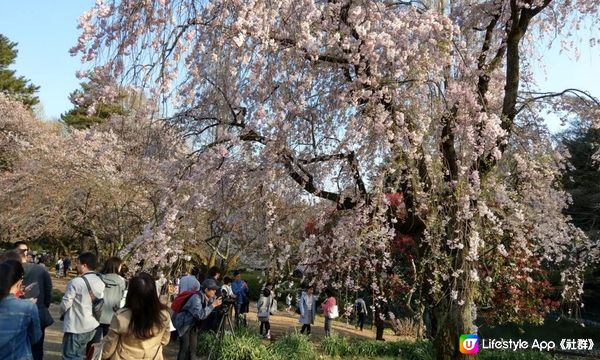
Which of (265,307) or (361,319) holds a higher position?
(265,307)

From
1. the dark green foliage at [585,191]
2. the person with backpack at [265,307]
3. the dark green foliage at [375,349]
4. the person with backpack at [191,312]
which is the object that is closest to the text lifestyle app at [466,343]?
the dark green foliage at [375,349]

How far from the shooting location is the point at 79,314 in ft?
15.1

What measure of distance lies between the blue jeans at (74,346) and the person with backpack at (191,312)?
5.47 ft

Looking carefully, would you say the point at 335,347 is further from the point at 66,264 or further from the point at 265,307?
the point at 66,264

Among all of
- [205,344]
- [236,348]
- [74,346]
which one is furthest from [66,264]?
[74,346]

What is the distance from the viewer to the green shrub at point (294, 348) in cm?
750

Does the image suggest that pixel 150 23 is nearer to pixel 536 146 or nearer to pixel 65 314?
pixel 65 314

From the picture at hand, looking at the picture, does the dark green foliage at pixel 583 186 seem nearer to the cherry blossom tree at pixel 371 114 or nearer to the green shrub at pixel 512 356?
the green shrub at pixel 512 356

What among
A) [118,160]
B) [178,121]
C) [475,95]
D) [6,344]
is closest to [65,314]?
[6,344]

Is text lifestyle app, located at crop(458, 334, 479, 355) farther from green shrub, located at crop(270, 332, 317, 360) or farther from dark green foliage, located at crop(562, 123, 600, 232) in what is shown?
dark green foliage, located at crop(562, 123, 600, 232)

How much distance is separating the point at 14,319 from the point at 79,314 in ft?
5.72

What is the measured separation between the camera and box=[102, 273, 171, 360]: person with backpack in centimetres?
300

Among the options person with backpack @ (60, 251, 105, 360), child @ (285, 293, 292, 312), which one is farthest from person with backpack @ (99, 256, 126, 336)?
child @ (285, 293, 292, 312)

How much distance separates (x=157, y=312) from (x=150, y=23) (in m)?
2.26
